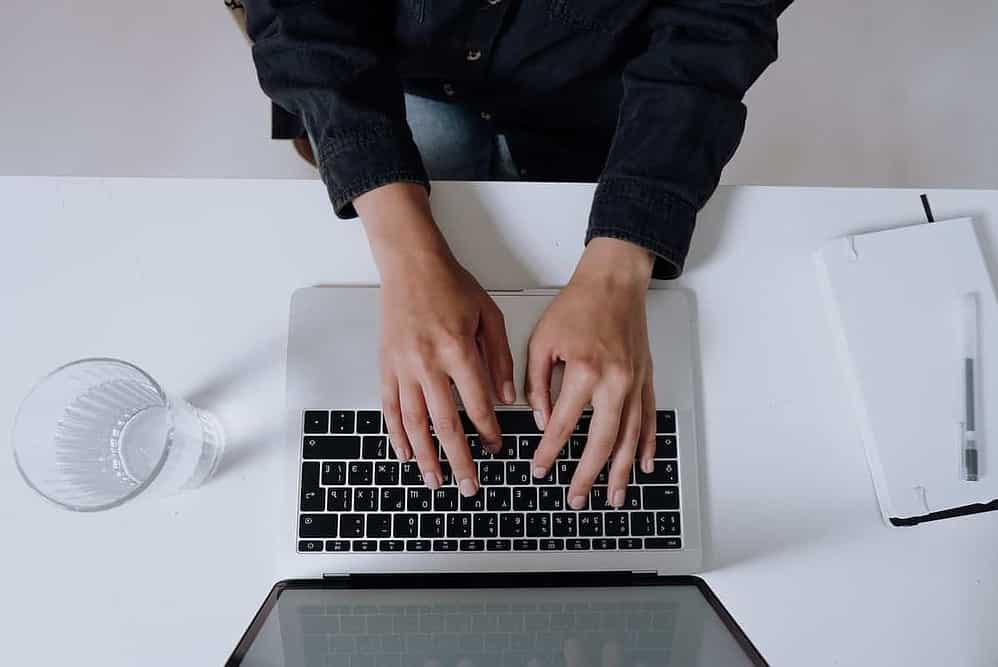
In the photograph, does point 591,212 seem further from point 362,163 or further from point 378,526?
point 378,526

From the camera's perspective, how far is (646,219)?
57 centimetres

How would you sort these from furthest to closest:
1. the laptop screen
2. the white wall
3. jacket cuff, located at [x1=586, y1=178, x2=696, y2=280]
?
the white wall < jacket cuff, located at [x1=586, y1=178, x2=696, y2=280] < the laptop screen

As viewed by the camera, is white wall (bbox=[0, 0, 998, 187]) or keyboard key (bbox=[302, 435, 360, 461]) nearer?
keyboard key (bbox=[302, 435, 360, 461])

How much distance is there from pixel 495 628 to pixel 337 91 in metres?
0.43

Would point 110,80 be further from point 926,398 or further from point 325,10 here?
point 926,398

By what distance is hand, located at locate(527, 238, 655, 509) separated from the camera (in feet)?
1.73

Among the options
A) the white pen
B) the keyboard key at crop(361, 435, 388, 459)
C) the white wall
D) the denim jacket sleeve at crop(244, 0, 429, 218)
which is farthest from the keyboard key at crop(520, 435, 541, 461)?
the white wall

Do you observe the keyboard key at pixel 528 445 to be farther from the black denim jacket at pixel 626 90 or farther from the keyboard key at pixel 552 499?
the black denim jacket at pixel 626 90

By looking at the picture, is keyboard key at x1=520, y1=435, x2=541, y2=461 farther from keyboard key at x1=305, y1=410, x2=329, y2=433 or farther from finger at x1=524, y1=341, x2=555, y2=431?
keyboard key at x1=305, y1=410, x2=329, y2=433

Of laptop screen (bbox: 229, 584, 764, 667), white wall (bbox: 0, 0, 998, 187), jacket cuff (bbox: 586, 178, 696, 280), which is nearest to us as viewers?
laptop screen (bbox: 229, 584, 764, 667)

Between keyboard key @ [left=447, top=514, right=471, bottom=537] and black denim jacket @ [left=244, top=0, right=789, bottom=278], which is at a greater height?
black denim jacket @ [left=244, top=0, right=789, bottom=278]

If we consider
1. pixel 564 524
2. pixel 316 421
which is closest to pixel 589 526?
pixel 564 524

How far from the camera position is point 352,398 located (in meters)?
0.56

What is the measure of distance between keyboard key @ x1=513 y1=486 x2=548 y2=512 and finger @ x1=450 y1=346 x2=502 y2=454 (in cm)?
4
